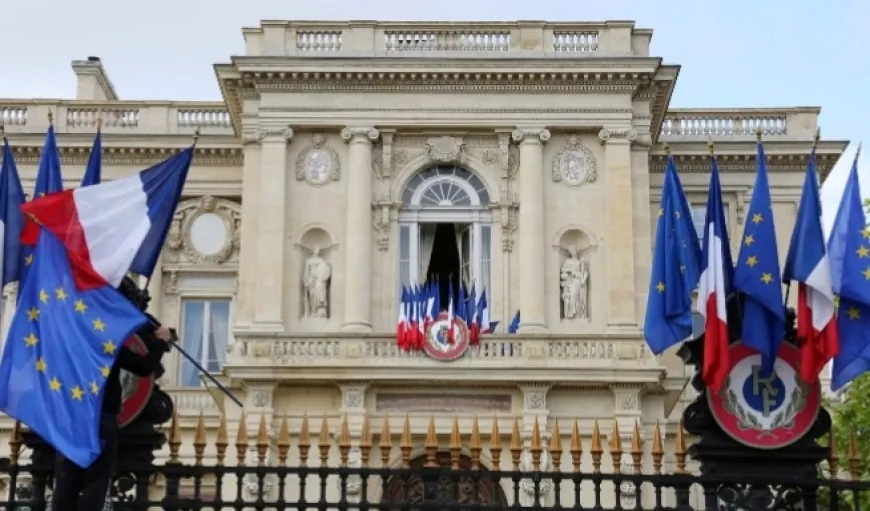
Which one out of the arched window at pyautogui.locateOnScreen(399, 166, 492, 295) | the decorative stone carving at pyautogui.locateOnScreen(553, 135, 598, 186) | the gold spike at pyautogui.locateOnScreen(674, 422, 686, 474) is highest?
the decorative stone carving at pyautogui.locateOnScreen(553, 135, 598, 186)

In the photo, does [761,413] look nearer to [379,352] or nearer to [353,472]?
[353,472]

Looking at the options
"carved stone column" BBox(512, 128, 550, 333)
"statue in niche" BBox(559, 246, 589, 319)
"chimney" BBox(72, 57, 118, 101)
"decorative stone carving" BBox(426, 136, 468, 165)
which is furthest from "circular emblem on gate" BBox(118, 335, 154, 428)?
"chimney" BBox(72, 57, 118, 101)

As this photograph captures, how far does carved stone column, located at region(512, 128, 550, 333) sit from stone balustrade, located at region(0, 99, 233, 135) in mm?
9520

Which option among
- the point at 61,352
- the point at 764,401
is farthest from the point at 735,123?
the point at 61,352

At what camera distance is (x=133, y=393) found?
12273 millimetres

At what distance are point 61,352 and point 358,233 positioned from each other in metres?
22.9

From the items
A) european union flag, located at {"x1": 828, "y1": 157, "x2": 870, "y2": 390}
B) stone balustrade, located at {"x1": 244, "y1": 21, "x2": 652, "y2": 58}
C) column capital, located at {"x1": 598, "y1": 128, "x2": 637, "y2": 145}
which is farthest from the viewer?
stone balustrade, located at {"x1": 244, "y1": 21, "x2": 652, "y2": 58}

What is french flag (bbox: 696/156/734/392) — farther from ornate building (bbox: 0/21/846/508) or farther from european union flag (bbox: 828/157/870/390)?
ornate building (bbox: 0/21/846/508)

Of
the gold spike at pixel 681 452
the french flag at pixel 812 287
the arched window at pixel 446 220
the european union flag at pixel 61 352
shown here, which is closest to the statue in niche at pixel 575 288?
the arched window at pixel 446 220

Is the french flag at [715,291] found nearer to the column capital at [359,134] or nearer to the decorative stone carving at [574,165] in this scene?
the decorative stone carving at [574,165]

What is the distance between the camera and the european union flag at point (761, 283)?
40.3 feet

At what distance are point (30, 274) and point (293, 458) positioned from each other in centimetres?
2015

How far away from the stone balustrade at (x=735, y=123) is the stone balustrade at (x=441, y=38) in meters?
5.05

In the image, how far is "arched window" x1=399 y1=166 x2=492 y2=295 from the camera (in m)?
35.2
